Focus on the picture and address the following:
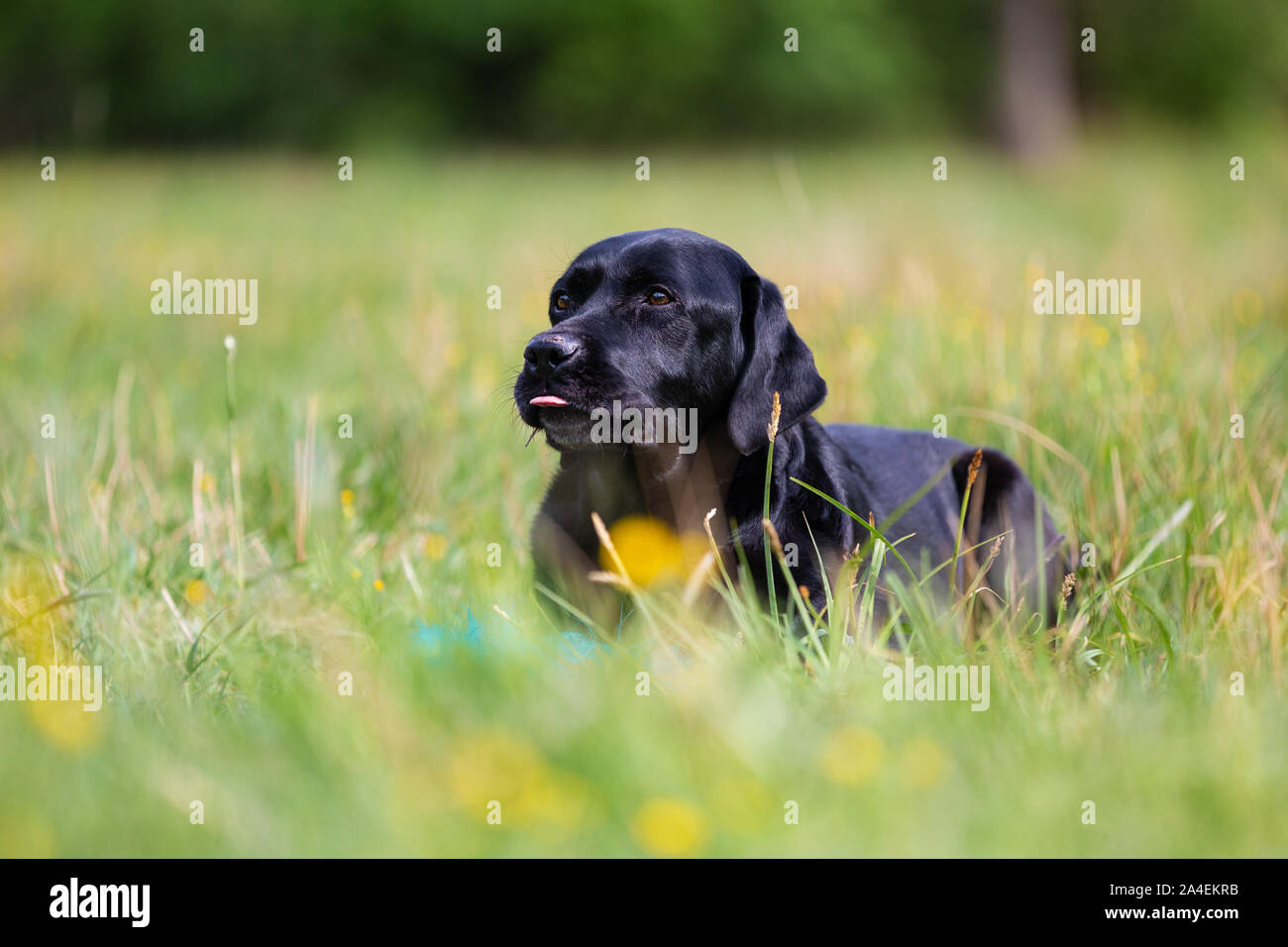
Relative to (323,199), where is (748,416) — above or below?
below

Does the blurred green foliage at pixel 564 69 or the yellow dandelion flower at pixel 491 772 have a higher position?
the blurred green foliage at pixel 564 69

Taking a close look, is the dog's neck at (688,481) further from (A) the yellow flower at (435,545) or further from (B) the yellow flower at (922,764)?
(B) the yellow flower at (922,764)

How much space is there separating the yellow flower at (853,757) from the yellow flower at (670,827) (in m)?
0.21

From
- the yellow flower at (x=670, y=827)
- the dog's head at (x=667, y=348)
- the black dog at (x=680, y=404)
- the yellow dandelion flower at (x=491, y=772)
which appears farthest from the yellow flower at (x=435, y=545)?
the yellow flower at (x=670, y=827)

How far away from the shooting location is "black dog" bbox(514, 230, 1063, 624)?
8.88 feet

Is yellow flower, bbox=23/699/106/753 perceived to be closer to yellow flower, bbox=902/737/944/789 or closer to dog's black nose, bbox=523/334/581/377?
dog's black nose, bbox=523/334/581/377

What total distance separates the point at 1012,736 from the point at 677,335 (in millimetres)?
1332

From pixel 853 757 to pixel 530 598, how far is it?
1.11 meters

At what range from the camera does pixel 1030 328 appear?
4.46m

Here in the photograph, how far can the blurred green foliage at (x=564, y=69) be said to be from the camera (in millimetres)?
22609

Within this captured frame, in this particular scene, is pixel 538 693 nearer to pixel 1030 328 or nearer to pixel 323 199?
pixel 1030 328

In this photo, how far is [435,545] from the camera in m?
3.54

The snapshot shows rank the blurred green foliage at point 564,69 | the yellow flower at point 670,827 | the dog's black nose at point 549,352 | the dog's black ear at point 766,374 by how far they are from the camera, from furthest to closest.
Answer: the blurred green foliage at point 564,69 → the dog's black ear at point 766,374 → the dog's black nose at point 549,352 → the yellow flower at point 670,827
